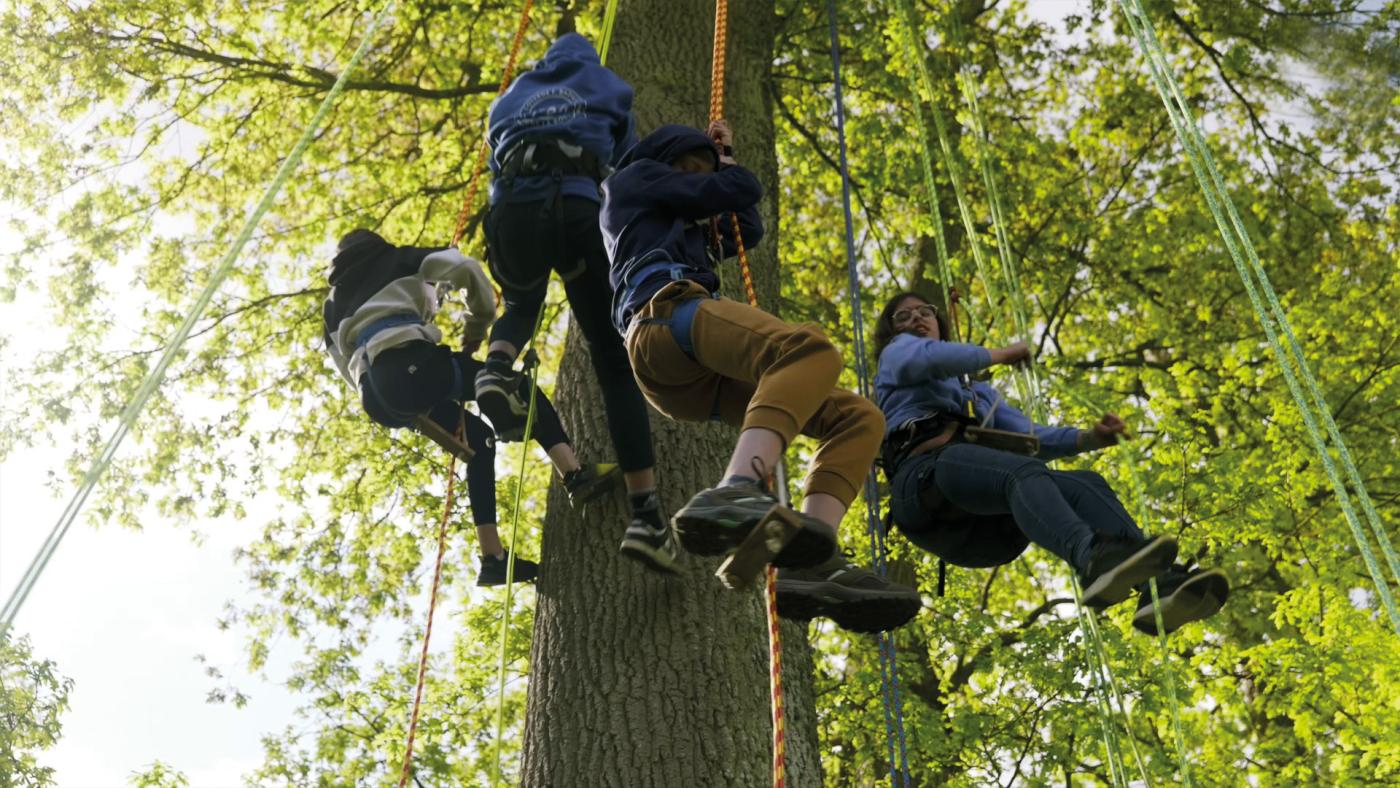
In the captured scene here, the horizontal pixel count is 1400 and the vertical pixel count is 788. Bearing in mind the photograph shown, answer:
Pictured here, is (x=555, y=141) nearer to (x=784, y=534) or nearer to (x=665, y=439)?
(x=665, y=439)

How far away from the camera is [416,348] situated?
410cm

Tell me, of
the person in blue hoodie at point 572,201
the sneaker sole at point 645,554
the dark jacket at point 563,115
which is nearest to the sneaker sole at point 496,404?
the person in blue hoodie at point 572,201

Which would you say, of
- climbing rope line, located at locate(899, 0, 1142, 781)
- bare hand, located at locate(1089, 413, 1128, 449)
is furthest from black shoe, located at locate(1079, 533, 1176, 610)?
bare hand, located at locate(1089, 413, 1128, 449)

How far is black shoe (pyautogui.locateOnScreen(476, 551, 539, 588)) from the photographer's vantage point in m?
4.26

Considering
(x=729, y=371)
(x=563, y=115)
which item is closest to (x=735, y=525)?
(x=729, y=371)

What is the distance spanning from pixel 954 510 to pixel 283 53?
275 inches

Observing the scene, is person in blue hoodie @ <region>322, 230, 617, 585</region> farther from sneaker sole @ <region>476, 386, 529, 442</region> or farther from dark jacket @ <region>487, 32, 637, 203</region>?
dark jacket @ <region>487, 32, 637, 203</region>

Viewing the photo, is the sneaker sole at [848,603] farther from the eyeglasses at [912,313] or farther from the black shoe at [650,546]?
the eyeglasses at [912,313]

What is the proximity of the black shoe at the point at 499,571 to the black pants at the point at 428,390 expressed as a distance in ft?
0.48

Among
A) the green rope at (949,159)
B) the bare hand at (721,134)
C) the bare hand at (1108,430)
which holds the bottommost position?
the bare hand at (1108,430)

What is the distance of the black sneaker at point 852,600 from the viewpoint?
2.66 metres

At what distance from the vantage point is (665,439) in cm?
393

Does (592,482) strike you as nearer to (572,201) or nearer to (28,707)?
(572,201)

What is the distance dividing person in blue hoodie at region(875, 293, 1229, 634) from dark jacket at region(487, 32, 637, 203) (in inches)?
38.9
